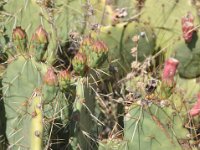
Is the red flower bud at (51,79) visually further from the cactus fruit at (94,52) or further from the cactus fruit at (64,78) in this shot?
the cactus fruit at (94,52)

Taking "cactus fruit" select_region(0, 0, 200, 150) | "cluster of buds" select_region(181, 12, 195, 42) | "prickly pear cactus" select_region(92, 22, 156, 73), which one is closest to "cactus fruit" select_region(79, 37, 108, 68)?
"cactus fruit" select_region(0, 0, 200, 150)

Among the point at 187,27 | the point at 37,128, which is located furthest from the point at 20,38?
the point at 187,27

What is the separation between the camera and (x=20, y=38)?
2.12 m

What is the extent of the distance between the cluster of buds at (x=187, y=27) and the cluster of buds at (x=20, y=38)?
3.99 feet

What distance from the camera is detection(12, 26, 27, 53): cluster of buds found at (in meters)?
2.11

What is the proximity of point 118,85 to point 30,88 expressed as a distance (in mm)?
1037

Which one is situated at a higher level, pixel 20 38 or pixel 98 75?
pixel 20 38

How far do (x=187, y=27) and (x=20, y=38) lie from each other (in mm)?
1266

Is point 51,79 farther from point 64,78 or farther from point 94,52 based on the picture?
point 94,52

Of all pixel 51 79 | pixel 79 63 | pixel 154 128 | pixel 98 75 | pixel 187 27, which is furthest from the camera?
pixel 187 27

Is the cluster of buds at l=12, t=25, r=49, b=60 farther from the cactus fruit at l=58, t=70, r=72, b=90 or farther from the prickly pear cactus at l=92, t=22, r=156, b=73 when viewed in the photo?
the prickly pear cactus at l=92, t=22, r=156, b=73

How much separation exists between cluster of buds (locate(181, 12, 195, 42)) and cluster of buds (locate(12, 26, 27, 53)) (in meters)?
1.22

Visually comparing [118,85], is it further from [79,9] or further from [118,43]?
[79,9]

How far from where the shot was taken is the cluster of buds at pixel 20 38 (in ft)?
6.91
